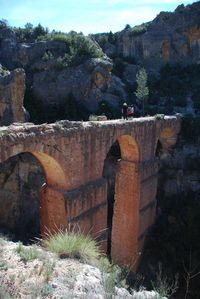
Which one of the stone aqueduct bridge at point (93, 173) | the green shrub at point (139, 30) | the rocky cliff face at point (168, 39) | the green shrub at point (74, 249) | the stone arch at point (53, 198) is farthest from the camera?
the green shrub at point (139, 30)

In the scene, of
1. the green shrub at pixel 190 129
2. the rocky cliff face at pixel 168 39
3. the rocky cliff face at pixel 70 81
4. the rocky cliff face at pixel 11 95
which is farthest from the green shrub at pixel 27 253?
the rocky cliff face at pixel 168 39

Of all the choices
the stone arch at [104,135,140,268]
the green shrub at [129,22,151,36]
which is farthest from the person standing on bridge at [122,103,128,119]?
the green shrub at [129,22,151,36]

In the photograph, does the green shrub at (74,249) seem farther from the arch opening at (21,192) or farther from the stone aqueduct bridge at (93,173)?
the arch opening at (21,192)

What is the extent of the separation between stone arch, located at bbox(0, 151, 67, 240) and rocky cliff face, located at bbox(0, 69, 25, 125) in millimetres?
13338

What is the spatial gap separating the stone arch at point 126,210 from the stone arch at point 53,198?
5850 millimetres

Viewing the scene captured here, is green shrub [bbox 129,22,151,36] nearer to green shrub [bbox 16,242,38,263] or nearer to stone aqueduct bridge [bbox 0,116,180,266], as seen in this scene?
stone aqueduct bridge [bbox 0,116,180,266]

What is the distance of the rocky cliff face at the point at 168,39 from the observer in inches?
1658

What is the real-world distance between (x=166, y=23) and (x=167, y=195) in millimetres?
27495

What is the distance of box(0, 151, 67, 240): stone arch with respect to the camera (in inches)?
500

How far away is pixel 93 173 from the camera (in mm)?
14195

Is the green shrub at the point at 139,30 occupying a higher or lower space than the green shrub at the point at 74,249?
higher

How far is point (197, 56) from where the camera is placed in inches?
1668

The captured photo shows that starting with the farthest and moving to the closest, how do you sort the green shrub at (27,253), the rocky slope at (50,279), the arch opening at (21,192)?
the arch opening at (21,192), the green shrub at (27,253), the rocky slope at (50,279)

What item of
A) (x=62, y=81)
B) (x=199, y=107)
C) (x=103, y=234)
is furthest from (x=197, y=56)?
(x=103, y=234)
